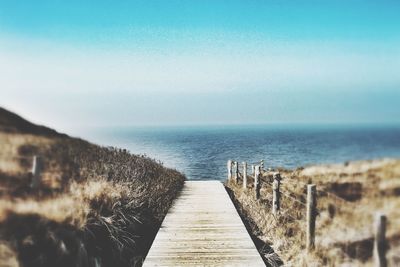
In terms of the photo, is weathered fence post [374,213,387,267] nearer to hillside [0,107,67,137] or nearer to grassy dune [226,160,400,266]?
grassy dune [226,160,400,266]

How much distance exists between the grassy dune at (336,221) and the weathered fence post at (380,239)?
1.15 metres

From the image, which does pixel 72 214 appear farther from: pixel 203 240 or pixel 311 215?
pixel 311 215

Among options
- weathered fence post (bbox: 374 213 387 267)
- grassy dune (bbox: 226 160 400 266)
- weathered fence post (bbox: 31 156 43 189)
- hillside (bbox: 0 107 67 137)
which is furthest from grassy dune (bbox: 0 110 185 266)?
hillside (bbox: 0 107 67 137)

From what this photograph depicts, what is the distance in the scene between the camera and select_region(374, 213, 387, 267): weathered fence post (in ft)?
14.4

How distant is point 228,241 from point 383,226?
3.64 metres

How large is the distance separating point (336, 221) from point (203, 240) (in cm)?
272

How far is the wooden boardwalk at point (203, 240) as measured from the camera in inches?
255

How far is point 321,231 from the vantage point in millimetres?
8219

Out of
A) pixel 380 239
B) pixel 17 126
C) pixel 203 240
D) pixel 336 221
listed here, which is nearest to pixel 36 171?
pixel 203 240

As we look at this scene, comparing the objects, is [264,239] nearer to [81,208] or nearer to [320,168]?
[81,208]

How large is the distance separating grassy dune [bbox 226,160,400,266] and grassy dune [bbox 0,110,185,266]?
254 cm

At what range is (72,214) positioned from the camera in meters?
6.11

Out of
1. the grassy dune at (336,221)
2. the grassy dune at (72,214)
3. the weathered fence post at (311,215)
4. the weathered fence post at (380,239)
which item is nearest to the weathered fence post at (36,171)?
Result: the grassy dune at (72,214)

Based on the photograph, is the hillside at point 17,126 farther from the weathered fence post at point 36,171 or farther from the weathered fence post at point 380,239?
the weathered fence post at point 380,239
